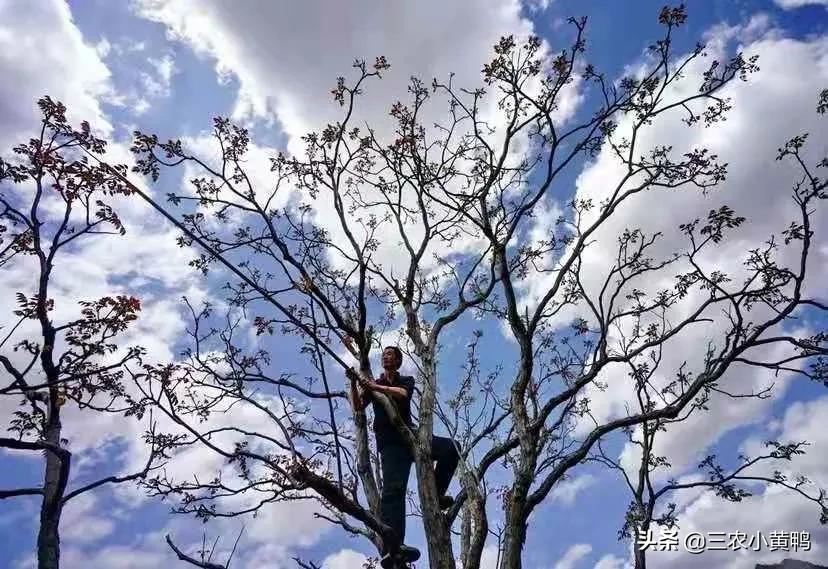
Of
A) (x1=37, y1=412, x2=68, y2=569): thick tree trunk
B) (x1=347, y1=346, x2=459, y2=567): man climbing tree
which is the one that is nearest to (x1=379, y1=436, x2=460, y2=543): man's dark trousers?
(x1=347, y1=346, x2=459, y2=567): man climbing tree

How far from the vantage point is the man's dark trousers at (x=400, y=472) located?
4496 mm

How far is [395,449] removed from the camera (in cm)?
491

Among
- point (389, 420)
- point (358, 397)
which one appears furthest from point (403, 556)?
point (358, 397)

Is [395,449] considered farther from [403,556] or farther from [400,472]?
[403,556]

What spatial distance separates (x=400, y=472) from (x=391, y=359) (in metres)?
1.02

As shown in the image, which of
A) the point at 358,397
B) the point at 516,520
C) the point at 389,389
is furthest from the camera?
the point at 516,520

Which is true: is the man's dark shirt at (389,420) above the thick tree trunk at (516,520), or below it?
above

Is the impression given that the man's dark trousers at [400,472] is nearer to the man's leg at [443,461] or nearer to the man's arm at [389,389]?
the man's leg at [443,461]

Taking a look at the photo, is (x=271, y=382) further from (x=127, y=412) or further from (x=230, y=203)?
(x=230, y=203)

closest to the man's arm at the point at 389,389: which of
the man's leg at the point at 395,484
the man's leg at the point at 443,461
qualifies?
the man's leg at the point at 395,484

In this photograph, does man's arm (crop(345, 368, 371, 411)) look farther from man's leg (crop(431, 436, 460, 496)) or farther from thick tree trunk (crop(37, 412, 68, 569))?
thick tree trunk (crop(37, 412, 68, 569))

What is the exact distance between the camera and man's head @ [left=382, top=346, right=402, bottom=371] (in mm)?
4957

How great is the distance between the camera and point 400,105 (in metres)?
7.70

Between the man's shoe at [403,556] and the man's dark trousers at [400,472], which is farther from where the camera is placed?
the man's dark trousers at [400,472]
